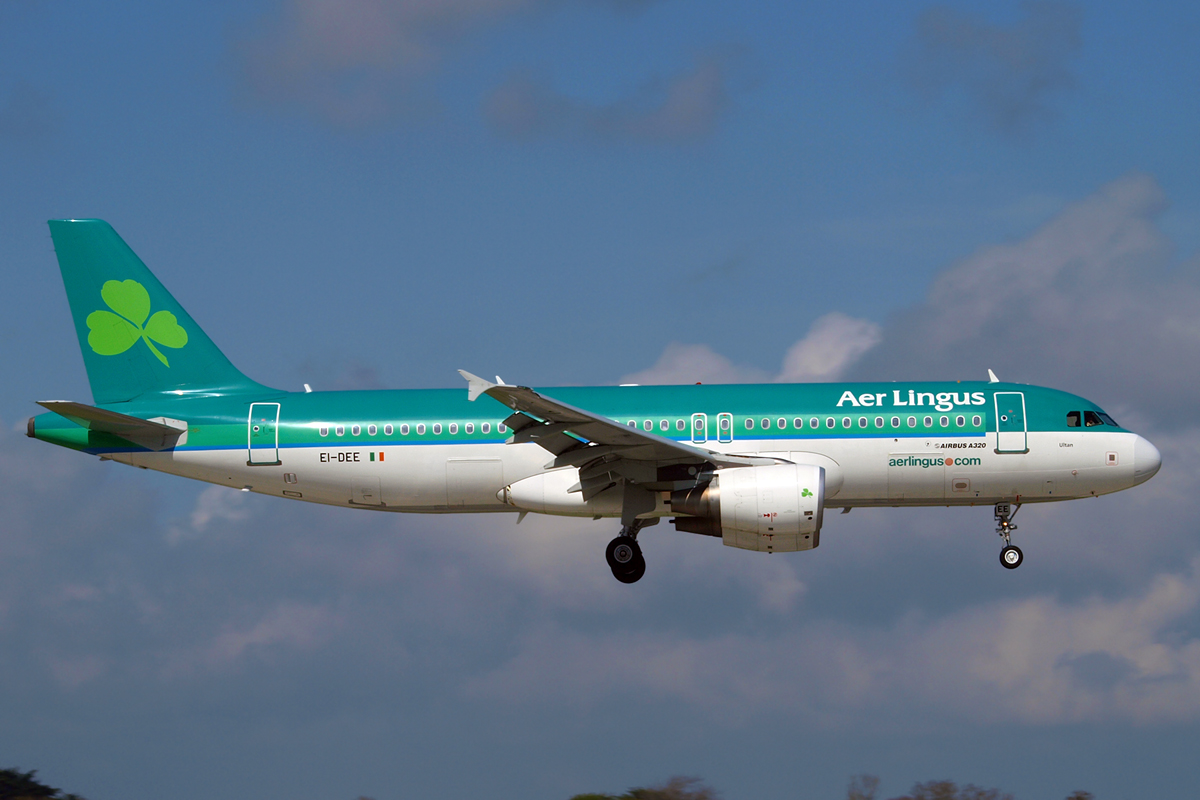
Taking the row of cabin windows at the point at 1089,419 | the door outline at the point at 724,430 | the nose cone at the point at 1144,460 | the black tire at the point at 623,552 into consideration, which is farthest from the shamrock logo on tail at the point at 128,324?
the nose cone at the point at 1144,460

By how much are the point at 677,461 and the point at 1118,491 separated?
11522 mm

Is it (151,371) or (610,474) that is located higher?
(151,371)

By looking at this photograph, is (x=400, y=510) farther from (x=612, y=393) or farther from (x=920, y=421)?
(x=920, y=421)

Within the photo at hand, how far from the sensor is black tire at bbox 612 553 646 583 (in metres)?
34.0

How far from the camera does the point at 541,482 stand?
33688 mm

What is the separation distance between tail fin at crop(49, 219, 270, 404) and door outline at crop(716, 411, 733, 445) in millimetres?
12093

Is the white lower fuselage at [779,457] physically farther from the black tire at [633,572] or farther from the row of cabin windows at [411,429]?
the black tire at [633,572]

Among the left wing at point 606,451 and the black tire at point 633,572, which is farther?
the black tire at point 633,572

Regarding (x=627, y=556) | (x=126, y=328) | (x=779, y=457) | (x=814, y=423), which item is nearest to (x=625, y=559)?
(x=627, y=556)

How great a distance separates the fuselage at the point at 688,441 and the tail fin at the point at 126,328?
1835 millimetres

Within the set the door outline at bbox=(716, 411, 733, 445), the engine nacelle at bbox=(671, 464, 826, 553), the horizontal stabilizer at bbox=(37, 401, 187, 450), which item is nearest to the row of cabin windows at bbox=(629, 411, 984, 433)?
the door outline at bbox=(716, 411, 733, 445)

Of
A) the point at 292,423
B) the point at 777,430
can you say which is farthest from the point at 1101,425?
the point at 292,423

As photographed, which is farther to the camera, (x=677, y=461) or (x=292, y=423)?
(x=292, y=423)

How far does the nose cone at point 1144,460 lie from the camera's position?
34.1m
